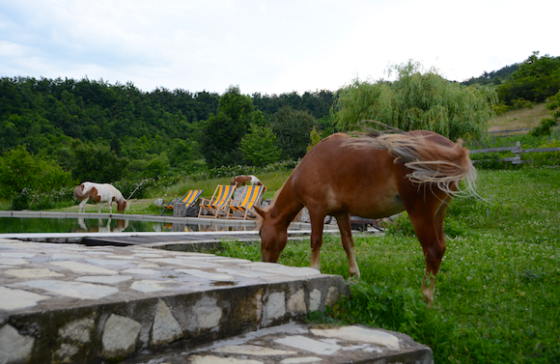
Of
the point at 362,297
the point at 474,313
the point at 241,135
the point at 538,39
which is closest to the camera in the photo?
the point at 362,297

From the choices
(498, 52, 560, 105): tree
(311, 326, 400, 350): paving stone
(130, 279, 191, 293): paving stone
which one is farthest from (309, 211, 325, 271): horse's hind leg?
(498, 52, 560, 105): tree

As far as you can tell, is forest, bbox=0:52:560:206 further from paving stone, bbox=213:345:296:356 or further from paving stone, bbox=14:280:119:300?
paving stone, bbox=14:280:119:300

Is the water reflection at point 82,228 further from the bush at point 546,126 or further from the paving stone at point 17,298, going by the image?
the bush at point 546,126

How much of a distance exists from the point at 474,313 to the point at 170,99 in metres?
61.5

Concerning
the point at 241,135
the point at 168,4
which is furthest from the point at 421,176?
the point at 241,135

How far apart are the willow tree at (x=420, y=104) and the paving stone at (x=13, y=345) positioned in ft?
54.5

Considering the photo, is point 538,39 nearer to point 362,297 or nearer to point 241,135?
point 362,297

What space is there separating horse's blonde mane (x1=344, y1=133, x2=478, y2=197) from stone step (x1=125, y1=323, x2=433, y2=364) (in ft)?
4.08

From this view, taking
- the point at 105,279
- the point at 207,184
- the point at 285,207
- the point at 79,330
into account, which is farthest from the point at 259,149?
the point at 79,330

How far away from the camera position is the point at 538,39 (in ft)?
25.4

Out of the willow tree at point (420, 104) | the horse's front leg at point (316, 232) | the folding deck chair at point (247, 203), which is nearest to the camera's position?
the horse's front leg at point (316, 232)

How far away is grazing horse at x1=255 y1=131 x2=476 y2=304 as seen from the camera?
9.55 ft

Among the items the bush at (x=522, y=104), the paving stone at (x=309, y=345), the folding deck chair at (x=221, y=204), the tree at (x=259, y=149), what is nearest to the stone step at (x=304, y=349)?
the paving stone at (x=309, y=345)

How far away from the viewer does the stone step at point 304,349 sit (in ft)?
5.40
